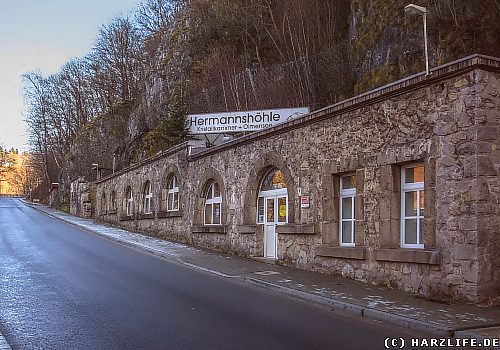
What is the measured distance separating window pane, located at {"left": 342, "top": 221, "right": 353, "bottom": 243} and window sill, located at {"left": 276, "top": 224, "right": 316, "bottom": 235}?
0.87 metres

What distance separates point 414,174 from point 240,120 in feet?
33.4

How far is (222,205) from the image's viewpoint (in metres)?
19.6

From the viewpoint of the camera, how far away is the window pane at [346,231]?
44.7 ft

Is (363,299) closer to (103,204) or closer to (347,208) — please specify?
(347,208)

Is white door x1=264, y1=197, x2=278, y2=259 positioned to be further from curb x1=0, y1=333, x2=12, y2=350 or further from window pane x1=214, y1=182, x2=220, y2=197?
curb x1=0, y1=333, x2=12, y2=350

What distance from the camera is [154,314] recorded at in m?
8.86

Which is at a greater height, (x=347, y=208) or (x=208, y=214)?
(x=347, y=208)

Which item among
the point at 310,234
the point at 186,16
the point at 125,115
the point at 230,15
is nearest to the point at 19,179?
the point at 125,115

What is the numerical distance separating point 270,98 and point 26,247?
40.1 feet

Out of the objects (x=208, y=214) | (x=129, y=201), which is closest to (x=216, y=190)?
(x=208, y=214)

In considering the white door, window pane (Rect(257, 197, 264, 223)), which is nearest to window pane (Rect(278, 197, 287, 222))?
the white door

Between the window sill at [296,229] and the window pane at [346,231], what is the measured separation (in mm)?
872

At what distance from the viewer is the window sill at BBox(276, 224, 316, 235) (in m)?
14.5

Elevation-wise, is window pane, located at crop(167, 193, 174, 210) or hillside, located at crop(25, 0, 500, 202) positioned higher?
hillside, located at crop(25, 0, 500, 202)
